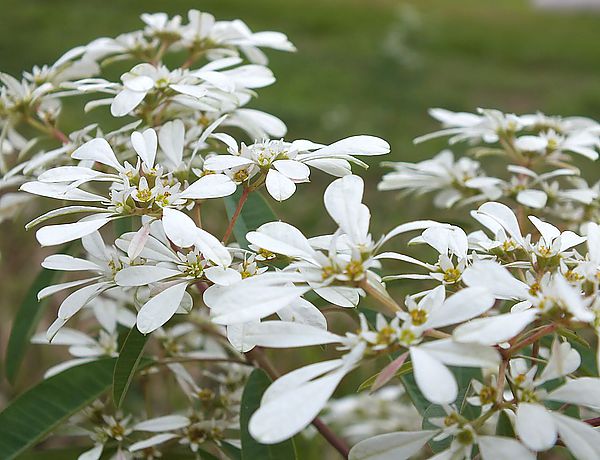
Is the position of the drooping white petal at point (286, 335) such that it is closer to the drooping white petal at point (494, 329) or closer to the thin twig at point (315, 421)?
the drooping white petal at point (494, 329)

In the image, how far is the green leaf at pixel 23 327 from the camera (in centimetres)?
91

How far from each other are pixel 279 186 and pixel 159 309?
0.14m

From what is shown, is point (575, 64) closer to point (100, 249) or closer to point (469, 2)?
point (469, 2)

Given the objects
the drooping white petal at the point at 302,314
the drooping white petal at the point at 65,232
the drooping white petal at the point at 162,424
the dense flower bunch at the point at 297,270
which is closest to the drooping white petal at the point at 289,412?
the dense flower bunch at the point at 297,270

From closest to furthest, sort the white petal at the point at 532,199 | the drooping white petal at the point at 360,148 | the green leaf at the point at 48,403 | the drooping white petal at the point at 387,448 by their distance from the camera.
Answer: the drooping white petal at the point at 387,448 < the drooping white petal at the point at 360,148 < the green leaf at the point at 48,403 < the white petal at the point at 532,199

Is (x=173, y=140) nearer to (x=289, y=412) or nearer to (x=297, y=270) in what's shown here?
(x=297, y=270)

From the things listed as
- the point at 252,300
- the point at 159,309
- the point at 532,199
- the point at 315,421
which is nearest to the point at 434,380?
the point at 252,300

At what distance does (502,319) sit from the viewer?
474 millimetres

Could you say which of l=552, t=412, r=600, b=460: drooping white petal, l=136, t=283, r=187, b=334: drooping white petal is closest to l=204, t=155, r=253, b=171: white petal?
l=136, t=283, r=187, b=334: drooping white petal

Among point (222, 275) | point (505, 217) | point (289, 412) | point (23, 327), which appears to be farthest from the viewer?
point (23, 327)

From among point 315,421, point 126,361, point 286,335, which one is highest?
point 286,335

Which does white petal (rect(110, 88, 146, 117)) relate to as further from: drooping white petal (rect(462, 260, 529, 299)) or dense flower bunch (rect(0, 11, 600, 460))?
drooping white petal (rect(462, 260, 529, 299))

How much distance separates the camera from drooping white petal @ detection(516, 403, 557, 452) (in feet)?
1.52

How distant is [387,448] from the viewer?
55 cm
